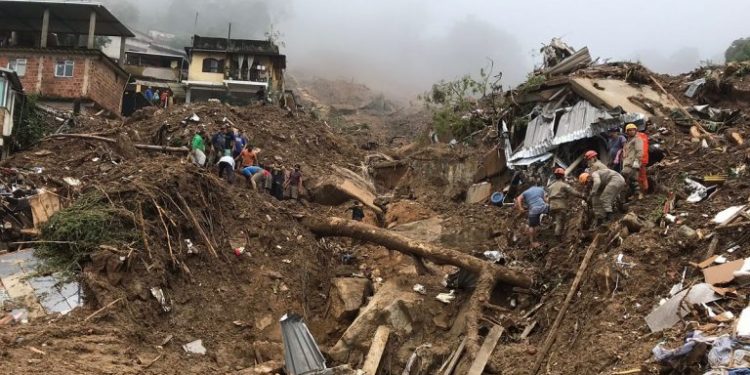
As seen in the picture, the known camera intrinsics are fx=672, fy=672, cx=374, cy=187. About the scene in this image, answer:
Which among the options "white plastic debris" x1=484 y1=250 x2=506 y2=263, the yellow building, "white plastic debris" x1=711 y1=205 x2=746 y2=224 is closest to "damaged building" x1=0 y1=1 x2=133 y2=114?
the yellow building

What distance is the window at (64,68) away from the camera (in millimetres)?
25078

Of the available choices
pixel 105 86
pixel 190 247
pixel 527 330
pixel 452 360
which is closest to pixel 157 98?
pixel 105 86

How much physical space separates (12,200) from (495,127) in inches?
416

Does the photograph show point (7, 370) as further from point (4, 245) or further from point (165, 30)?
point (165, 30)

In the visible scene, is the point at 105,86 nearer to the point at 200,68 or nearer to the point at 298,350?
the point at 200,68

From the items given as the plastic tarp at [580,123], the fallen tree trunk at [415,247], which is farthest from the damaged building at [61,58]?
the plastic tarp at [580,123]

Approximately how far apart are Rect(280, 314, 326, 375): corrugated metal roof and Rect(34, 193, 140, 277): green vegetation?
2.65 m

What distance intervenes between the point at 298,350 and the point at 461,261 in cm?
276

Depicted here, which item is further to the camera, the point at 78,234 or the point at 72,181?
the point at 72,181

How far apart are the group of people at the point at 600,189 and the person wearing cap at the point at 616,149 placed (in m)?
0.02

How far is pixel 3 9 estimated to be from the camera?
26.3 meters

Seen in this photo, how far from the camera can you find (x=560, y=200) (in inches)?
414

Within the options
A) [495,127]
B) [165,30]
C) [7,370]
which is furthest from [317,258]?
[165,30]

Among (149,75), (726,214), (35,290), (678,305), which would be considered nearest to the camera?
(678,305)
